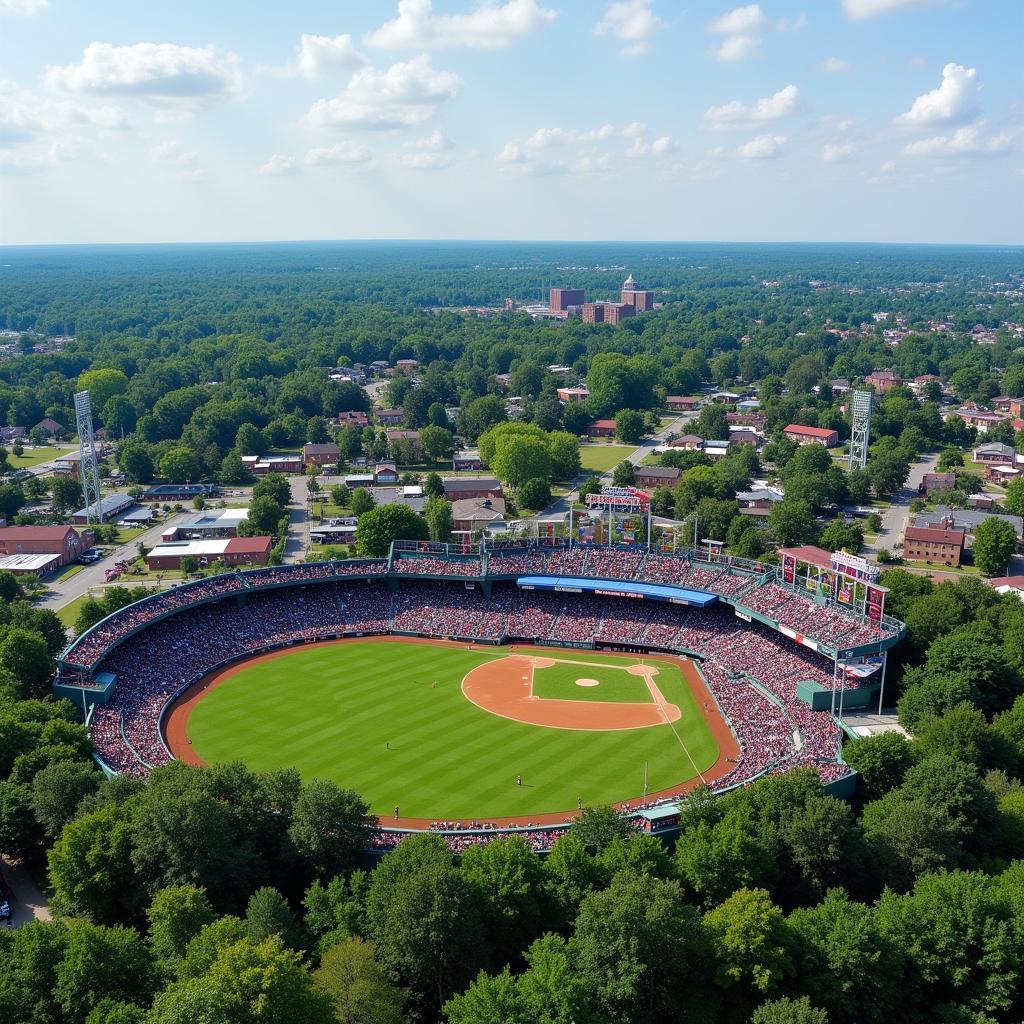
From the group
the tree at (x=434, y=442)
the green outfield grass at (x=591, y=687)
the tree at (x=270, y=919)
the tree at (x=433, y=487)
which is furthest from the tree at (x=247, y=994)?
the tree at (x=434, y=442)

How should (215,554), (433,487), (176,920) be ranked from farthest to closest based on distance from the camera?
(433,487)
(215,554)
(176,920)

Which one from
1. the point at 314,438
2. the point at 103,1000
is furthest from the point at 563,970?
the point at 314,438

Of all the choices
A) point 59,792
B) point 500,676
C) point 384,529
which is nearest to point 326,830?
point 59,792

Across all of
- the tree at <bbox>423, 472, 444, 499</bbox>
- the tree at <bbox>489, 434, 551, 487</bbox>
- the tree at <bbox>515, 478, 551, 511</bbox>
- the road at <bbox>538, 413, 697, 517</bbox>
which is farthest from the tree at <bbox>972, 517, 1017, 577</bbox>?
the tree at <bbox>423, 472, 444, 499</bbox>

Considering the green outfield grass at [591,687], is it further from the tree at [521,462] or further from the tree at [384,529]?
the tree at [521,462]

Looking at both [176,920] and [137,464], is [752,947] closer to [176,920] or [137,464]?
[176,920]

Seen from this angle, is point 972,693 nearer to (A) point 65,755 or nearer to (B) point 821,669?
(B) point 821,669
